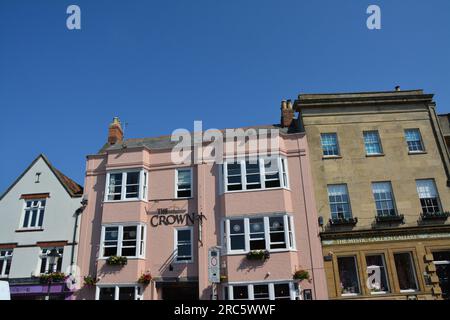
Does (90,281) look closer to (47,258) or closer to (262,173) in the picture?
(47,258)

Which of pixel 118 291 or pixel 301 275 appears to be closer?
pixel 301 275

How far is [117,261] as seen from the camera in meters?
20.1

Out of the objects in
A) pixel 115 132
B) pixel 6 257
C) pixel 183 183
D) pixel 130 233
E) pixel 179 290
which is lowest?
pixel 179 290

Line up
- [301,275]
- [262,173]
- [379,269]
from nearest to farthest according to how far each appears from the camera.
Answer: [301,275] < [379,269] < [262,173]

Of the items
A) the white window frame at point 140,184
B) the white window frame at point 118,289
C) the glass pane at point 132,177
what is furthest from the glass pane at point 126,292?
the glass pane at point 132,177

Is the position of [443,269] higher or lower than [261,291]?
higher

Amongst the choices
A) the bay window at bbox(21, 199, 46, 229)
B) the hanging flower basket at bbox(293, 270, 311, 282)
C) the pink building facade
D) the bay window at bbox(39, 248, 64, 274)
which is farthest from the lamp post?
the hanging flower basket at bbox(293, 270, 311, 282)

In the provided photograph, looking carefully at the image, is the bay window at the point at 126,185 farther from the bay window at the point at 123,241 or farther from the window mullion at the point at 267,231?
the window mullion at the point at 267,231

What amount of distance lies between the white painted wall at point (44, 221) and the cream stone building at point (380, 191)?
14.9 metres

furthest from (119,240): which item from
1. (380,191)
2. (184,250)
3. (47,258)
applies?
(380,191)

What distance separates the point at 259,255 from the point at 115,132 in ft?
45.9

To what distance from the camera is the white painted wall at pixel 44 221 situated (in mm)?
21312

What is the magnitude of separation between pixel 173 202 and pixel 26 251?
29.8 ft
